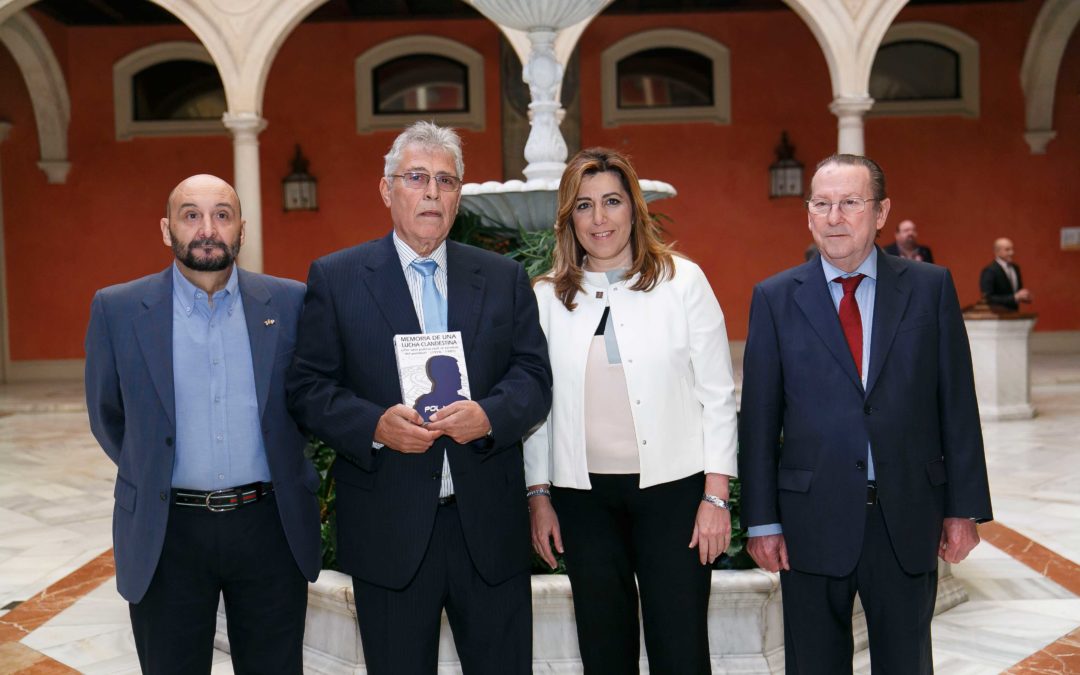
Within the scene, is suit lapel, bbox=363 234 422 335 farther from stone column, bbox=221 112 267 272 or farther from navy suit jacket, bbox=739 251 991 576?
stone column, bbox=221 112 267 272

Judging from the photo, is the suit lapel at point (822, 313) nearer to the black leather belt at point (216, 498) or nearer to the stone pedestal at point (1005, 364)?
the black leather belt at point (216, 498)

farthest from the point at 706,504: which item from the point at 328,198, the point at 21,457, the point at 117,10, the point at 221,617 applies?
the point at 117,10

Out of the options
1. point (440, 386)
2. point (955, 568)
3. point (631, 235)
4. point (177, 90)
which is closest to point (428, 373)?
point (440, 386)

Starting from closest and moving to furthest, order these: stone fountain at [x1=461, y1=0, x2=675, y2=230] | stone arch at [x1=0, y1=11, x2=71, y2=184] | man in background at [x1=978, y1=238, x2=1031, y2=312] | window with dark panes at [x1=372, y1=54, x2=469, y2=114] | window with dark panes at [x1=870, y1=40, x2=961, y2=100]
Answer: stone fountain at [x1=461, y1=0, x2=675, y2=230]
man in background at [x1=978, y1=238, x2=1031, y2=312]
stone arch at [x1=0, y1=11, x2=71, y2=184]
window with dark panes at [x1=372, y1=54, x2=469, y2=114]
window with dark panes at [x1=870, y1=40, x2=961, y2=100]

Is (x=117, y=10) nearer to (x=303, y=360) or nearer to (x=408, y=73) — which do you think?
(x=408, y=73)

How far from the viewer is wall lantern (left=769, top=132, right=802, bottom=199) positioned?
1450cm

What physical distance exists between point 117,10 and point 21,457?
774 cm

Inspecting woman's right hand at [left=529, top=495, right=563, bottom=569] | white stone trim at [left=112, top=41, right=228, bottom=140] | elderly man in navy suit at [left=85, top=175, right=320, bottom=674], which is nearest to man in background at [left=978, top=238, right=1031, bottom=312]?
woman's right hand at [left=529, top=495, right=563, bottom=569]

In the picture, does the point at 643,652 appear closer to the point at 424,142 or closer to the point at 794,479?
the point at 794,479

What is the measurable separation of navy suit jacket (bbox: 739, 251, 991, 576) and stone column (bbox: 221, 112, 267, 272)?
976 centimetres

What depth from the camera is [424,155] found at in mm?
2568

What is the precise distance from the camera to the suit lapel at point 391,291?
2.56m

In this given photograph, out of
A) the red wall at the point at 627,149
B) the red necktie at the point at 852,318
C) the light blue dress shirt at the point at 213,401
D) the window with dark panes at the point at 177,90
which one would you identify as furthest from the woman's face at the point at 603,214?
the window with dark panes at the point at 177,90

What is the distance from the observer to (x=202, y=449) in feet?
8.70
